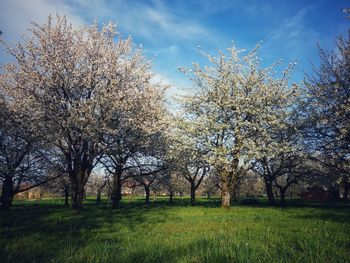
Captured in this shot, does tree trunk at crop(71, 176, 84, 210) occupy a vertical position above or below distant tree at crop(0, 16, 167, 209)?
below

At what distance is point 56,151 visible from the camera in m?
32.2

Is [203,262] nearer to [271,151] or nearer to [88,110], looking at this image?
[88,110]

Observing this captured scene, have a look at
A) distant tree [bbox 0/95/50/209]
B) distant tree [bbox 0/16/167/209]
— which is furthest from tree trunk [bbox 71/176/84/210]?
distant tree [bbox 0/95/50/209]

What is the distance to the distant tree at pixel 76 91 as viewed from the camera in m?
21.1

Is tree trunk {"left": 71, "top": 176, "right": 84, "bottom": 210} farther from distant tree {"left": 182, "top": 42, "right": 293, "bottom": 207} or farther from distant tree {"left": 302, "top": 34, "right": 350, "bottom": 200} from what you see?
distant tree {"left": 302, "top": 34, "right": 350, "bottom": 200}

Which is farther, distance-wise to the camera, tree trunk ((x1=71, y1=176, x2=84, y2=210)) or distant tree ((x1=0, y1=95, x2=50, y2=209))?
distant tree ((x1=0, y1=95, x2=50, y2=209))

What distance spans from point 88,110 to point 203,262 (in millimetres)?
18115

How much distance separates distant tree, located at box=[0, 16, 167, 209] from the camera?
831 inches

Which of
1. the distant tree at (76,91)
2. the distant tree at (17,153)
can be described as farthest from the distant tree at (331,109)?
the distant tree at (17,153)

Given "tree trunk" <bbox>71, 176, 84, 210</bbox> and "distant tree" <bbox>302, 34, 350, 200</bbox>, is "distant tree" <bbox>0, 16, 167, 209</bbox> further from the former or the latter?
"distant tree" <bbox>302, 34, 350, 200</bbox>

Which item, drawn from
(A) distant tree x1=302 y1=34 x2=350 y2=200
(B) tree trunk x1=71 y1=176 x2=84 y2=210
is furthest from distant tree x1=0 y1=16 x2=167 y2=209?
(A) distant tree x1=302 y1=34 x2=350 y2=200

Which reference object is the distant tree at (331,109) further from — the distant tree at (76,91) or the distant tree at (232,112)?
the distant tree at (76,91)

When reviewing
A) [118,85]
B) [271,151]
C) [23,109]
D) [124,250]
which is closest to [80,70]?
[118,85]

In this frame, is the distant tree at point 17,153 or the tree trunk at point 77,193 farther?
the distant tree at point 17,153
